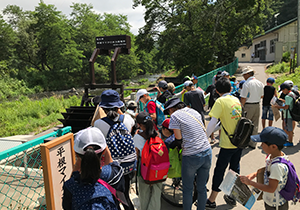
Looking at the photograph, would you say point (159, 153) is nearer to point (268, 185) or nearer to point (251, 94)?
point (268, 185)

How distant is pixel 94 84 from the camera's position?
7293mm

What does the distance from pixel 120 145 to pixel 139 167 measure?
0.59 metres

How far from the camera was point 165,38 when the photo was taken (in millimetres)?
24391

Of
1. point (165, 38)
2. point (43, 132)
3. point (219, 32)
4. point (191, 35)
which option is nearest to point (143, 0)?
point (165, 38)

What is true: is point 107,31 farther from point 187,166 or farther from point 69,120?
point 187,166

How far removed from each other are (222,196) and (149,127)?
2085 millimetres

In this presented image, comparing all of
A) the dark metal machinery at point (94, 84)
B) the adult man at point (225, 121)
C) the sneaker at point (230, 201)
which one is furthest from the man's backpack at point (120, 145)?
the dark metal machinery at point (94, 84)

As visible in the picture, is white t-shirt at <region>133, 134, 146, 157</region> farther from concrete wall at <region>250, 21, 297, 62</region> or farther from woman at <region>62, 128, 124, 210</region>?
concrete wall at <region>250, 21, 297, 62</region>

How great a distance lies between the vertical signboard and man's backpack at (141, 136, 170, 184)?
922 millimetres

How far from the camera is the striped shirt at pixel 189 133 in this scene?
2775mm

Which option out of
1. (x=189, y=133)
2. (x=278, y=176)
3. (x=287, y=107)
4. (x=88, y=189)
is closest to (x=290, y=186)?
(x=278, y=176)

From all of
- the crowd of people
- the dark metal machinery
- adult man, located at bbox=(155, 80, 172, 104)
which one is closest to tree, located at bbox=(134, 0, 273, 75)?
the dark metal machinery

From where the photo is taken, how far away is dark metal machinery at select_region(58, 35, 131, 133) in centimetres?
579

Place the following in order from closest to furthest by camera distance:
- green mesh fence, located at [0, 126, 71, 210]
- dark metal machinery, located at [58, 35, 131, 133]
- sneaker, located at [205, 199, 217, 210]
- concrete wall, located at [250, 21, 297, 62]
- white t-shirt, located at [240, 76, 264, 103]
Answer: green mesh fence, located at [0, 126, 71, 210]
sneaker, located at [205, 199, 217, 210]
white t-shirt, located at [240, 76, 264, 103]
dark metal machinery, located at [58, 35, 131, 133]
concrete wall, located at [250, 21, 297, 62]
